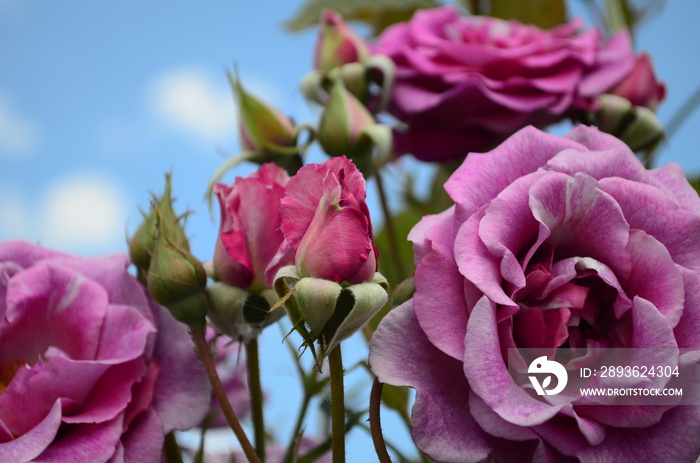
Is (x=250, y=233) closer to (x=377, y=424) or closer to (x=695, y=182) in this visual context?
(x=377, y=424)

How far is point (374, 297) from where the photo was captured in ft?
1.00

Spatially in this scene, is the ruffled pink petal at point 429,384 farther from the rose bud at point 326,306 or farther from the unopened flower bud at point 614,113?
the unopened flower bud at point 614,113

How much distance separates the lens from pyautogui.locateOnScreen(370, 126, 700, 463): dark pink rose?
1.05 feet

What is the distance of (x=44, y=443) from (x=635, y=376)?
10.4 inches

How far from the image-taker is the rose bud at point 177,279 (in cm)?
35

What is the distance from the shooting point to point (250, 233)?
361 mm

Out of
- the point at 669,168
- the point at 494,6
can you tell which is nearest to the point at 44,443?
the point at 669,168

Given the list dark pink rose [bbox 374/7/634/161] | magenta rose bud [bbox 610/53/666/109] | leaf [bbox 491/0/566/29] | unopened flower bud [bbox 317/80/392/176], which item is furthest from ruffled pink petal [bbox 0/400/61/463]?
leaf [bbox 491/0/566/29]

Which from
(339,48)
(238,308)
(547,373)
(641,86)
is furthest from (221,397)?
(641,86)

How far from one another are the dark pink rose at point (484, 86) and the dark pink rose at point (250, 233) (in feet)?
0.74

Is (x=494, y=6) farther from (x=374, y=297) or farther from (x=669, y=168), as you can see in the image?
(x=374, y=297)

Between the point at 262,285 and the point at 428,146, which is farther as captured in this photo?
the point at 428,146

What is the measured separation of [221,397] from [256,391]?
4 centimetres

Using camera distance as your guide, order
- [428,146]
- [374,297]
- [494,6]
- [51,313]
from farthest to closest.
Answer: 1. [494,6]
2. [428,146]
3. [51,313]
4. [374,297]
